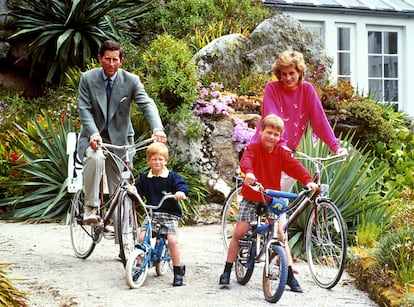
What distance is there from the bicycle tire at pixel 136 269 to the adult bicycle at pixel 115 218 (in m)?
0.30

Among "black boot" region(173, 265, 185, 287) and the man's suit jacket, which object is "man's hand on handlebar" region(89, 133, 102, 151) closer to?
the man's suit jacket

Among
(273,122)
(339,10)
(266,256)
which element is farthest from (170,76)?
(339,10)

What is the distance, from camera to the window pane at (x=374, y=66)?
17172 mm

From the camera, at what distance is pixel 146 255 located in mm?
5844

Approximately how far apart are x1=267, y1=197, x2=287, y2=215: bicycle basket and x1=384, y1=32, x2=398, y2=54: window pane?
12.2 metres

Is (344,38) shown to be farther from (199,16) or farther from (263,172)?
(263,172)

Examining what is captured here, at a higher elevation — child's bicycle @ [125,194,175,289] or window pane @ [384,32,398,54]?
window pane @ [384,32,398,54]

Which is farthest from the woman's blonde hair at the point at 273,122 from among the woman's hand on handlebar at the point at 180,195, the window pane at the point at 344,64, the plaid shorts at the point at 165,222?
the window pane at the point at 344,64

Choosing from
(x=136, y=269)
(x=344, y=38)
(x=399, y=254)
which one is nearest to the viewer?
(x=136, y=269)

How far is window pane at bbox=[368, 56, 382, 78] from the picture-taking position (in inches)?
676

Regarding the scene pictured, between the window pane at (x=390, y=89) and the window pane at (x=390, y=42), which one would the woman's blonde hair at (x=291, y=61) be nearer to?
the window pane at (x=390, y=89)

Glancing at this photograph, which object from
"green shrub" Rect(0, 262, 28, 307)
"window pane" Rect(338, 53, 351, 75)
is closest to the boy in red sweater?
"green shrub" Rect(0, 262, 28, 307)

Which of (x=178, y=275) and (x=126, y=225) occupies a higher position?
(x=126, y=225)

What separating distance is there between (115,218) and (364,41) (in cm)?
1148
